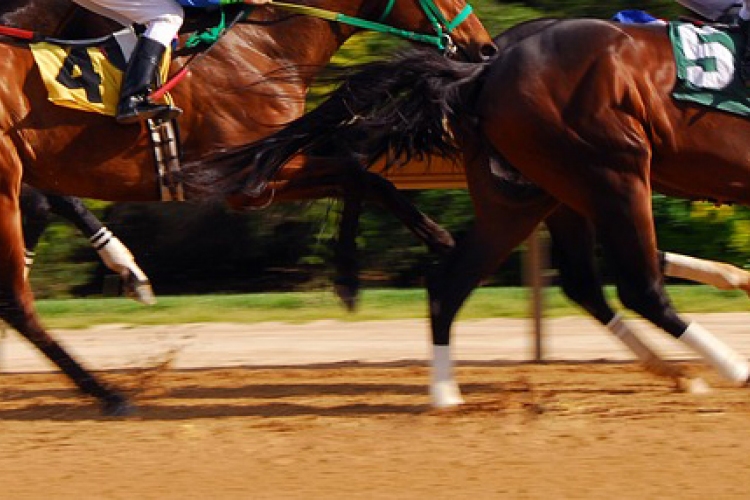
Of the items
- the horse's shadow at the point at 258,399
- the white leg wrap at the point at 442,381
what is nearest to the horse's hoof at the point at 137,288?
the horse's shadow at the point at 258,399

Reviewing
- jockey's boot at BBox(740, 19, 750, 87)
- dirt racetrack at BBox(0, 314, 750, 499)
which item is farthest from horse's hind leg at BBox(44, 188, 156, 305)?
jockey's boot at BBox(740, 19, 750, 87)

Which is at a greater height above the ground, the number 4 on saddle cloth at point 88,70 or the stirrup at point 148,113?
the number 4 on saddle cloth at point 88,70

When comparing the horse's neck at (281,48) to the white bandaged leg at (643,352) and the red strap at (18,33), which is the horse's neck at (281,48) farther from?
the white bandaged leg at (643,352)

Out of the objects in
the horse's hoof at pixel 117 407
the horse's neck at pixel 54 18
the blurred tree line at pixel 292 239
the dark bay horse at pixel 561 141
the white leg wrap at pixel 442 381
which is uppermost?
the horse's neck at pixel 54 18

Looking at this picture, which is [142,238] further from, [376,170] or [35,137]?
[35,137]

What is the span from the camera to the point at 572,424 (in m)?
6.13

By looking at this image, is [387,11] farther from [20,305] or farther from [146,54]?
[20,305]

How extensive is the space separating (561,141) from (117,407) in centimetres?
243

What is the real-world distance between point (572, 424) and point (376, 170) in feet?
8.13

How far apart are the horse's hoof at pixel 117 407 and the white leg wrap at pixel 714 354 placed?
102 inches

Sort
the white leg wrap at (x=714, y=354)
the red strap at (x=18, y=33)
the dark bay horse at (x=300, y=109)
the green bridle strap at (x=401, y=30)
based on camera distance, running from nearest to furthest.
Result: the white leg wrap at (x=714, y=354) < the red strap at (x=18, y=33) < the dark bay horse at (x=300, y=109) < the green bridle strap at (x=401, y=30)

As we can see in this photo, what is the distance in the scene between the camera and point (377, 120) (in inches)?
267

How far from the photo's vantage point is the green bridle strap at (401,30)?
23.6 feet

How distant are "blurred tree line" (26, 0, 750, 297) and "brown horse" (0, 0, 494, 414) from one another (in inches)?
126
